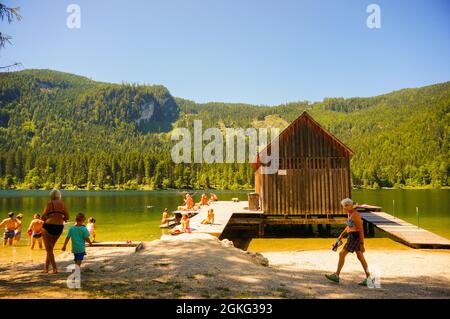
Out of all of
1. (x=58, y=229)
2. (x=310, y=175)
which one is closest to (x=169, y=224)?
(x=310, y=175)

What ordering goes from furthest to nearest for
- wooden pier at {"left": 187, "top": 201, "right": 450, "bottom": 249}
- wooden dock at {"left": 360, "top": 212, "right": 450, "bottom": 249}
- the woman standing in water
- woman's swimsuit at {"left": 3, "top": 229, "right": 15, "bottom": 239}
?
1. woman's swimsuit at {"left": 3, "top": 229, "right": 15, "bottom": 239}
2. wooden pier at {"left": 187, "top": 201, "right": 450, "bottom": 249}
3. wooden dock at {"left": 360, "top": 212, "right": 450, "bottom": 249}
4. the woman standing in water

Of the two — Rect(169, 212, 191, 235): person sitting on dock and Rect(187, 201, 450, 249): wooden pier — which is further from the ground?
Rect(169, 212, 191, 235): person sitting on dock

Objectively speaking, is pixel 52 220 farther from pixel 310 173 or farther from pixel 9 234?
pixel 310 173

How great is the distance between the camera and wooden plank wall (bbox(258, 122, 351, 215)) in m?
21.2

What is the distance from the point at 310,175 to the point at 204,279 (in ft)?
48.9

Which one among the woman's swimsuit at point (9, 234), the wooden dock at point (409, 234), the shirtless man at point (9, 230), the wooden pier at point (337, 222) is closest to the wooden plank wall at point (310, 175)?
the wooden pier at point (337, 222)

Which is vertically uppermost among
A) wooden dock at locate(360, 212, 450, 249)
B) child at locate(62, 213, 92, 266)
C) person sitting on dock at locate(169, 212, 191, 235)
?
child at locate(62, 213, 92, 266)

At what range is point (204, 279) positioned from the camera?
7.75 meters

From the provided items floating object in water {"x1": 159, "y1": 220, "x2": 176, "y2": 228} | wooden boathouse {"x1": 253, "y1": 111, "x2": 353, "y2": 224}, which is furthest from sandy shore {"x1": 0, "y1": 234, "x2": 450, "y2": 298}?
floating object in water {"x1": 159, "y1": 220, "x2": 176, "y2": 228}

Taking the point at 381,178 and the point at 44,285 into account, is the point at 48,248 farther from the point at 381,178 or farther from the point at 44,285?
the point at 381,178

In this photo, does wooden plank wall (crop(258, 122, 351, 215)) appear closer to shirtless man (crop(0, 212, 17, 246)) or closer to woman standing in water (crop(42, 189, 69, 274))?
woman standing in water (crop(42, 189, 69, 274))

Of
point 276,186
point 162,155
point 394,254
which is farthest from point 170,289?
point 162,155
